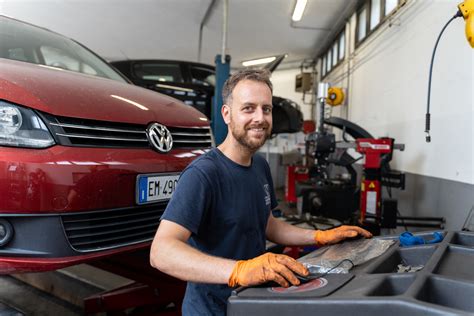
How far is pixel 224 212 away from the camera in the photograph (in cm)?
114

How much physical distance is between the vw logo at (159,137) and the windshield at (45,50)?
0.85 m

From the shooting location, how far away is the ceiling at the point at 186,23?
6.09m

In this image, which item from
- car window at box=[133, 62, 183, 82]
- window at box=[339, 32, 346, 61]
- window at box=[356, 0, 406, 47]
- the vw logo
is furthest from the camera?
window at box=[339, 32, 346, 61]

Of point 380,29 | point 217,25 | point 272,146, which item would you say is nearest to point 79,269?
point 380,29

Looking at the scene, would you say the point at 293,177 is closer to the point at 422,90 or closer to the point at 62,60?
the point at 422,90

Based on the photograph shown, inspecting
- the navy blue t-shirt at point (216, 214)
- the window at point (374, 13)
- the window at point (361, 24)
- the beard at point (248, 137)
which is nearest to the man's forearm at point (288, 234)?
the navy blue t-shirt at point (216, 214)

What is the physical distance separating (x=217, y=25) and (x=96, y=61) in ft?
16.4

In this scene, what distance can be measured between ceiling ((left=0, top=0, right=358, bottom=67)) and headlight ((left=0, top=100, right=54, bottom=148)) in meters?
5.06

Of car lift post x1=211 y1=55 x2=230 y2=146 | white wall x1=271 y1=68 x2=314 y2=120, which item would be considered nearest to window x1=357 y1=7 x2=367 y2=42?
car lift post x1=211 y1=55 x2=230 y2=146

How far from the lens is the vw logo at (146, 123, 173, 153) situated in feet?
5.39

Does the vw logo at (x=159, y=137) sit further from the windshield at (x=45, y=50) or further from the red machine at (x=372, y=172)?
the red machine at (x=372, y=172)

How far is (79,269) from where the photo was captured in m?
2.56

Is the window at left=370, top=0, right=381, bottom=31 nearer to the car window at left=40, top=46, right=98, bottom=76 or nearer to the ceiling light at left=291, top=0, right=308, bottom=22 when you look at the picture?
the ceiling light at left=291, top=0, right=308, bottom=22

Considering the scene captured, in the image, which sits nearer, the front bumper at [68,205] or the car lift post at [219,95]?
the front bumper at [68,205]
